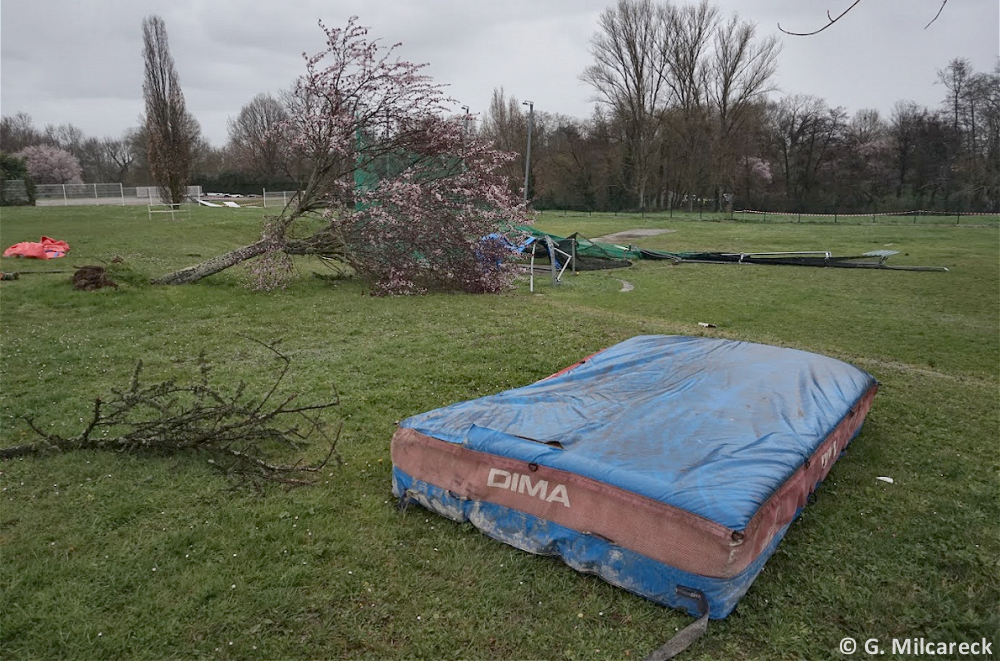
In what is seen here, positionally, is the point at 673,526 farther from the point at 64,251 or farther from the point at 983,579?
the point at 64,251

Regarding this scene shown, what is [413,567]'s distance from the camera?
3.03 m

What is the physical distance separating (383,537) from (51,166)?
2412 inches

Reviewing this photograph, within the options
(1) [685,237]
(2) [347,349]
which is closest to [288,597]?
(2) [347,349]

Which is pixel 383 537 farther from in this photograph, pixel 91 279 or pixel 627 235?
pixel 627 235

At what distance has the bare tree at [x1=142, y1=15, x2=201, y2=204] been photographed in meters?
24.1

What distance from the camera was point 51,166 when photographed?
50.4 metres

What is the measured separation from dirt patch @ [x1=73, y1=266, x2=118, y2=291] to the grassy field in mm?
1575

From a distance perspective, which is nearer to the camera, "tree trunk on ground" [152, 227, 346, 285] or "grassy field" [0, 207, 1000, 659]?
"grassy field" [0, 207, 1000, 659]

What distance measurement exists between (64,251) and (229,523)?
523 inches

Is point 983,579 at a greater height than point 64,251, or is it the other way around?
point 64,251

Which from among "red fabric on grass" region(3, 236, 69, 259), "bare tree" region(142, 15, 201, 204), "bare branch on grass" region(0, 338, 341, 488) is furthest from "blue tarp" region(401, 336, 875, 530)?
"bare tree" region(142, 15, 201, 204)

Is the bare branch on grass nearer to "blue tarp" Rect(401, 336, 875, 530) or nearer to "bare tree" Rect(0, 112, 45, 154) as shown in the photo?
"blue tarp" Rect(401, 336, 875, 530)

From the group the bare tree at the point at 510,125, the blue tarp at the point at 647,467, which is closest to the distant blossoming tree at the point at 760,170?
the bare tree at the point at 510,125

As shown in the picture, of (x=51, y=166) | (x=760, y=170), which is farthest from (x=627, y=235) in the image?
(x=51, y=166)
